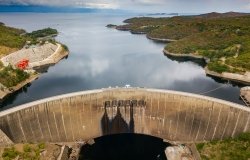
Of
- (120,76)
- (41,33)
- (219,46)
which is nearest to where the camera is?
A: (120,76)

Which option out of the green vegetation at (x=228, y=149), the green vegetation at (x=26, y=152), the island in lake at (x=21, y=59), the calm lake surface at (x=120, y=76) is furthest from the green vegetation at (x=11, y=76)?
the green vegetation at (x=228, y=149)

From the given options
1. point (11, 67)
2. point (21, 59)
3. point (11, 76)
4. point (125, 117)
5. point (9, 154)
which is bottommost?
point (21, 59)

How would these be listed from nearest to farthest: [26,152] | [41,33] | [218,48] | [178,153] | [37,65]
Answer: [26,152]
[178,153]
[37,65]
[218,48]
[41,33]

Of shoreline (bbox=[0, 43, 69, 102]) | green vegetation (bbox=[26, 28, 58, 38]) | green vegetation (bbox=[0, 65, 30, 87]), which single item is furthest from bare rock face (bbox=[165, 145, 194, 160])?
green vegetation (bbox=[26, 28, 58, 38])

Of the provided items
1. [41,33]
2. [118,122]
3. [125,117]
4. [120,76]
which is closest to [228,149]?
[125,117]

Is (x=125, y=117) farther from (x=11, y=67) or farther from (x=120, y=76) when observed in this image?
(x=11, y=67)

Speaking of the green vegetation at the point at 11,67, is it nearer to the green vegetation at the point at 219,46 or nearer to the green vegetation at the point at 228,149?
the green vegetation at the point at 228,149

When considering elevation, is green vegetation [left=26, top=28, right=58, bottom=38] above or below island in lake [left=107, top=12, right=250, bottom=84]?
below

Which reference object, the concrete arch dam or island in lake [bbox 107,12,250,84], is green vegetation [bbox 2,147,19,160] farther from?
island in lake [bbox 107,12,250,84]
